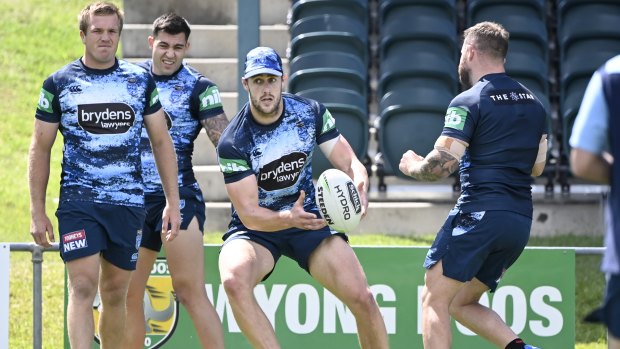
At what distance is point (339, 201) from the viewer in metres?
7.20

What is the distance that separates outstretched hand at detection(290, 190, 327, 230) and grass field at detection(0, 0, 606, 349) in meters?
3.07

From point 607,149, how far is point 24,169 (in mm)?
10056

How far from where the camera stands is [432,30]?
1365cm

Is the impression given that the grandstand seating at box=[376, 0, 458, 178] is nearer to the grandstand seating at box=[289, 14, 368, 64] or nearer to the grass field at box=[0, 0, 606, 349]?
the grandstand seating at box=[289, 14, 368, 64]

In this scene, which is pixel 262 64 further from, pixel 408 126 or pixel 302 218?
pixel 408 126

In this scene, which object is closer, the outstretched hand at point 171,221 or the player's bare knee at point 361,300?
the player's bare knee at point 361,300

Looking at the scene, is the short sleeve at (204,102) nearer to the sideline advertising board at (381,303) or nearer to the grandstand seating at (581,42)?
the sideline advertising board at (381,303)

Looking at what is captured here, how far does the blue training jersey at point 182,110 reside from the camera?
315 inches

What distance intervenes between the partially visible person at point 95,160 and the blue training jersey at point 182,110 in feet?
1.65

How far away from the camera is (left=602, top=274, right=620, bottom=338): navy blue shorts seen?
4.94 meters

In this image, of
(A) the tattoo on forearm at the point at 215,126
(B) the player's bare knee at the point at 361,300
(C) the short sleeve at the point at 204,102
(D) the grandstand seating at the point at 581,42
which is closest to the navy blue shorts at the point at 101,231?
(A) the tattoo on forearm at the point at 215,126

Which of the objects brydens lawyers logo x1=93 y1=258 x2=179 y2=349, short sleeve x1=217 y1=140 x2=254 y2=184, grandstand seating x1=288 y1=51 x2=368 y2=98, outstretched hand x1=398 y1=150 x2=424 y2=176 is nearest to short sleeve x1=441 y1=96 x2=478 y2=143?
outstretched hand x1=398 y1=150 x2=424 y2=176

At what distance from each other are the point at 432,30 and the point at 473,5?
0.71 m

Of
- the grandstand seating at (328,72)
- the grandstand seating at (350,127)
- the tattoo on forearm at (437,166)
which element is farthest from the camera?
the grandstand seating at (328,72)
